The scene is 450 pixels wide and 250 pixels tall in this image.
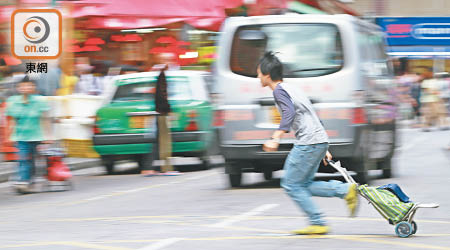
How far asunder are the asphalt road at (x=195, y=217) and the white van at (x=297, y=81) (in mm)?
706

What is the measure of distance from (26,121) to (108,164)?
3.29 m

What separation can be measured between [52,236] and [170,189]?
4.54 metres

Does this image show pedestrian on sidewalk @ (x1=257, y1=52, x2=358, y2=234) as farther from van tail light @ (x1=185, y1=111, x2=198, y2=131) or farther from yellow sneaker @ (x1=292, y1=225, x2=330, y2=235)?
van tail light @ (x1=185, y1=111, x2=198, y2=131)

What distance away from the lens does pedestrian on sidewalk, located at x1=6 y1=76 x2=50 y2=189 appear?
1347cm

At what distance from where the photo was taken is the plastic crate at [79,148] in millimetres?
18453

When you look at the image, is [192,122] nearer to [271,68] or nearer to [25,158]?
[25,158]

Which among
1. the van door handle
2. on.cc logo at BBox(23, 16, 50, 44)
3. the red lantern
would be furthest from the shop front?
the van door handle

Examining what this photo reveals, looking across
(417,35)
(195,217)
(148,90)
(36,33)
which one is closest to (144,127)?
(148,90)

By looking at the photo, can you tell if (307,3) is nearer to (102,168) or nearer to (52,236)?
(102,168)

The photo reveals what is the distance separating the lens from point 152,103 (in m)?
15.9

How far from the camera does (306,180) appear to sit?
27.4ft

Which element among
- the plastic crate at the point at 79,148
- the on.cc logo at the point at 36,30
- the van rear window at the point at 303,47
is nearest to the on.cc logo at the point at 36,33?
the on.cc logo at the point at 36,30

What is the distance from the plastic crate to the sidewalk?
12cm

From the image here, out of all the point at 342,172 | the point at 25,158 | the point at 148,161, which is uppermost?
the point at 342,172
